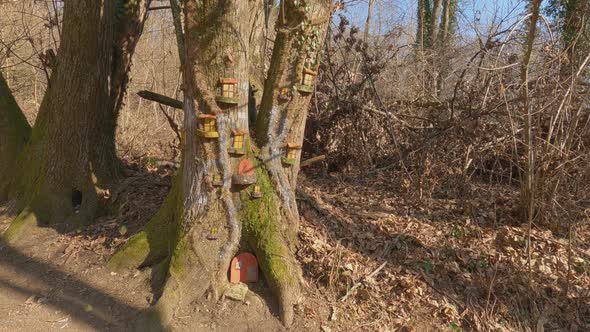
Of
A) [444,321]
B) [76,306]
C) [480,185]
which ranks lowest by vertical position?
[444,321]

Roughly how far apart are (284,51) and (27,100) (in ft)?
37.3

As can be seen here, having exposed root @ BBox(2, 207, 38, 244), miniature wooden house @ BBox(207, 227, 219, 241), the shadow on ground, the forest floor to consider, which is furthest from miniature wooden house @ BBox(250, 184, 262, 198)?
exposed root @ BBox(2, 207, 38, 244)

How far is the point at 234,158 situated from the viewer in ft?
13.7

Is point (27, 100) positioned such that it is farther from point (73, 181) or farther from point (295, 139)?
point (295, 139)

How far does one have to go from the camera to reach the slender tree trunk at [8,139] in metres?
6.38

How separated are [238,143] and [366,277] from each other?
69.8 inches

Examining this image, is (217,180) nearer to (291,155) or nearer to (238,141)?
(238,141)

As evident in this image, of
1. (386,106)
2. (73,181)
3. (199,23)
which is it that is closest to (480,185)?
(386,106)

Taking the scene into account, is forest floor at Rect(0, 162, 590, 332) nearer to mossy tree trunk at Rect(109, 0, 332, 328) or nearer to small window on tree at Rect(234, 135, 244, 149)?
mossy tree trunk at Rect(109, 0, 332, 328)

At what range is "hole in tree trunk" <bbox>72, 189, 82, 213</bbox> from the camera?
5.77 meters

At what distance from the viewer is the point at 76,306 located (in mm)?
4184

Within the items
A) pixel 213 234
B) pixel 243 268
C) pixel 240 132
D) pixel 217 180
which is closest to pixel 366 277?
pixel 243 268

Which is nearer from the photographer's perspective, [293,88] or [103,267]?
[293,88]

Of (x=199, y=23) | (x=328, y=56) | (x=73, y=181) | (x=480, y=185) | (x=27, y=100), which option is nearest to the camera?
(x=199, y=23)
